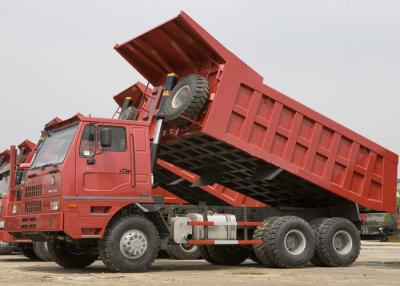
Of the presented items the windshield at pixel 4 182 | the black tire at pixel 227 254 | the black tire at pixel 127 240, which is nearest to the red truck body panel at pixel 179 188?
the black tire at pixel 227 254

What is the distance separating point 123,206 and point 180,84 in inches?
96.5

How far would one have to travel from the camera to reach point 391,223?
1403 inches

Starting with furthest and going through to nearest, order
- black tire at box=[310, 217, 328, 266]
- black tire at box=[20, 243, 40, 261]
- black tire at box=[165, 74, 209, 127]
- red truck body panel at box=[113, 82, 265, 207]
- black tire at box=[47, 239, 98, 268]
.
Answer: black tire at box=[20, 243, 40, 261], red truck body panel at box=[113, 82, 265, 207], black tire at box=[310, 217, 328, 266], black tire at box=[47, 239, 98, 268], black tire at box=[165, 74, 209, 127]

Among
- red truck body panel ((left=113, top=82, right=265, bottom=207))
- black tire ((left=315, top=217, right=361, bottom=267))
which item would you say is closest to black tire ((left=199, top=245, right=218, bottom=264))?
red truck body panel ((left=113, top=82, right=265, bottom=207))

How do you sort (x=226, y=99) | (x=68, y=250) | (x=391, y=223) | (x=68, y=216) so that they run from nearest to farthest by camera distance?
(x=68, y=216) < (x=226, y=99) < (x=68, y=250) < (x=391, y=223)

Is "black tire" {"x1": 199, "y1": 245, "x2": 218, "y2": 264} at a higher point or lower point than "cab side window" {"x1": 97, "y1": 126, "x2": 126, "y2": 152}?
lower

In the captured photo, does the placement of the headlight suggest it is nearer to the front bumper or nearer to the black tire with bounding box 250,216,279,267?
the front bumper

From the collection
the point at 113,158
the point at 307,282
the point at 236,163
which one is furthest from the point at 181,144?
the point at 307,282

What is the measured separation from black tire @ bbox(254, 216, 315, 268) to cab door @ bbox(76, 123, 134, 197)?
8.94 feet

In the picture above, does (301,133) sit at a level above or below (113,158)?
above

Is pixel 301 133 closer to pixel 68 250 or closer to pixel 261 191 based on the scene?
pixel 261 191

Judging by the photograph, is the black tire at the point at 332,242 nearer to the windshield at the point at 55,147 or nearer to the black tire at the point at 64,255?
the black tire at the point at 64,255

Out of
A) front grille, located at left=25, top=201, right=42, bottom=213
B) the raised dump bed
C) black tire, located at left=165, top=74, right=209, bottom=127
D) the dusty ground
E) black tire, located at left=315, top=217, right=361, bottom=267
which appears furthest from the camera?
black tire, located at left=315, top=217, right=361, bottom=267

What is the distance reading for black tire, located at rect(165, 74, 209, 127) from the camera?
11.1m
